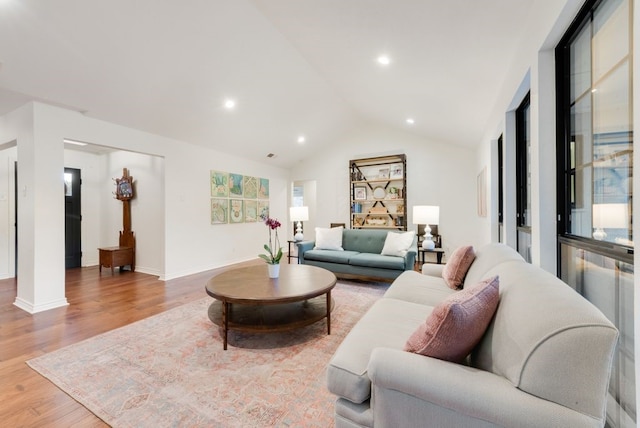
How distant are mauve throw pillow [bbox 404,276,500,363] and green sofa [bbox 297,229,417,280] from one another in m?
2.64

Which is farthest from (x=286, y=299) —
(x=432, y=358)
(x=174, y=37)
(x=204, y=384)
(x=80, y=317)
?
(x=174, y=37)

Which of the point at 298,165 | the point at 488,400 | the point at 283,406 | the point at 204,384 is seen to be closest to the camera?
the point at 488,400

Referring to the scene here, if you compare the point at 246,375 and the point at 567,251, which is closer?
the point at 567,251

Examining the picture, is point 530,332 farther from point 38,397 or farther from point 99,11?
point 99,11

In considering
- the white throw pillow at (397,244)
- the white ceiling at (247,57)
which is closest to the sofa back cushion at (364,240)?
the white throw pillow at (397,244)

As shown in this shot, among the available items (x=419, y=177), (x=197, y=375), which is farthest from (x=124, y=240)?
(x=419, y=177)

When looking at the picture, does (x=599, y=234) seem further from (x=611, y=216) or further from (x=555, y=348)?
(x=555, y=348)

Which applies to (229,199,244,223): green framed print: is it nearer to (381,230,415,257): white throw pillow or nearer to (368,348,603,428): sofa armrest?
(381,230,415,257): white throw pillow

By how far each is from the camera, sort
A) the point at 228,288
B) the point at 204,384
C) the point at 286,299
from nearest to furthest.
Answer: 1. the point at 204,384
2. the point at 286,299
3. the point at 228,288

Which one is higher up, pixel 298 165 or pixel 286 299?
pixel 298 165

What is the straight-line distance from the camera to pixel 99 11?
2.34 m

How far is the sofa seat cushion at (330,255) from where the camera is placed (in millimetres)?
4191

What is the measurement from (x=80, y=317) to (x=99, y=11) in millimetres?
2977

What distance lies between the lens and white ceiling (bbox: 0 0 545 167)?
87.2 inches
